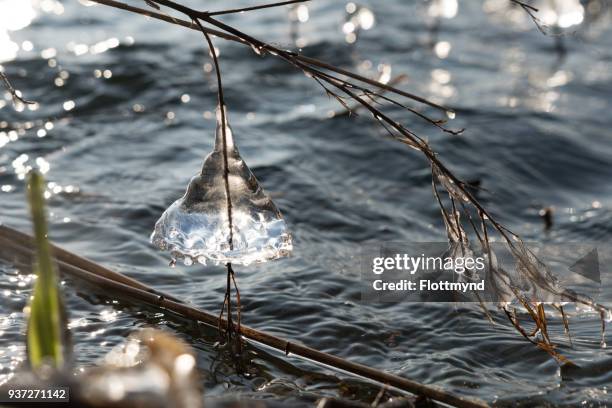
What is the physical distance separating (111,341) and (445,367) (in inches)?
53.0

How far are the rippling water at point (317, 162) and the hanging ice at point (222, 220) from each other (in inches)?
24.1

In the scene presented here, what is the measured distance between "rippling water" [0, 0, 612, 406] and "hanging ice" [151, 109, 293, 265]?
0.61 m

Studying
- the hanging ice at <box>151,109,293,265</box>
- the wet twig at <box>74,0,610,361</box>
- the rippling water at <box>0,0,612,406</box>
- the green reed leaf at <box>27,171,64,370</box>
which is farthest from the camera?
the rippling water at <box>0,0,612,406</box>

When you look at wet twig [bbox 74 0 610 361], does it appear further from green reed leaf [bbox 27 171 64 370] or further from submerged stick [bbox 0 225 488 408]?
green reed leaf [bbox 27 171 64 370]

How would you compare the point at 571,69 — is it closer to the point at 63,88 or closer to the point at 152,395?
the point at 63,88

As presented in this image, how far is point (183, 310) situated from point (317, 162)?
2746mm

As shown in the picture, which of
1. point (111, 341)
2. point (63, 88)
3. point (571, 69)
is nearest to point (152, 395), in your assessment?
point (111, 341)

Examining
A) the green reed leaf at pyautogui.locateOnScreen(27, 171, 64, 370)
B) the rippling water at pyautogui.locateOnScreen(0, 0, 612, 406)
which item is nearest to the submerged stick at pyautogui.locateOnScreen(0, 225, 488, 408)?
the rippling water at pyautogui.locateOnScreen(0, 0, 612, 406)

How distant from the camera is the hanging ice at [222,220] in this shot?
257 cm

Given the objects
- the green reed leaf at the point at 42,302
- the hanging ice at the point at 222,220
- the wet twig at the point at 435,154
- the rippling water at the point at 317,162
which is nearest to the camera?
the green reed leaf at the point at 42,302

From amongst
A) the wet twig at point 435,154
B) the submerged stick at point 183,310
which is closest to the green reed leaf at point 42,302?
the wet twig at point 435,154

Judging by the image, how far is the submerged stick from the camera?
2631 millimetres

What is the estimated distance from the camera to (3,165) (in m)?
5.13

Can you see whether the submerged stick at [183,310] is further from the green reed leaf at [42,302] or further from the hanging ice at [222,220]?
the green reed leaf at [42,302]
